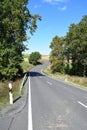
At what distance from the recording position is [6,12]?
1831 inches

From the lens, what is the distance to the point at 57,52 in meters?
84.6

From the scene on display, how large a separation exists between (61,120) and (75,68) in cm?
7164

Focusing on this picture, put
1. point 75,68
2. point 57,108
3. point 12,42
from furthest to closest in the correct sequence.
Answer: point 75,68 < point 12,42 < point 57,108

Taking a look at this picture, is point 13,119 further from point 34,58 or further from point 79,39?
point 34,58

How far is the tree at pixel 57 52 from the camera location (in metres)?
82.8

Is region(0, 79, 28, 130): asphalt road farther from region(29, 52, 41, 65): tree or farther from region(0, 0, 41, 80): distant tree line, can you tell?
region(29, 52, 41, 65): tree

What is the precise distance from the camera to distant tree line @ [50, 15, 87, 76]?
211 feet

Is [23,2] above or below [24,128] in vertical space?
above

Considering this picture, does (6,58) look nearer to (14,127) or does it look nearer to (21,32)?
(21,32)

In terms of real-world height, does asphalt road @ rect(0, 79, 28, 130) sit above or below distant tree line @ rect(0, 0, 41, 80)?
below

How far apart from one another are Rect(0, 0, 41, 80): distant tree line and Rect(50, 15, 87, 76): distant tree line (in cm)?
1609

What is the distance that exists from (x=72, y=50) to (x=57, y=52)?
16.0 metres

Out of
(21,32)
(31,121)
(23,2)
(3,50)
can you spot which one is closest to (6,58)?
(3,50)

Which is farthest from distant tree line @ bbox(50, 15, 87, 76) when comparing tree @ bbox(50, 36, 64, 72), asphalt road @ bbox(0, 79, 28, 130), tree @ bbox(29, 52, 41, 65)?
tree @ bbox(29, 52, 41, 65)
